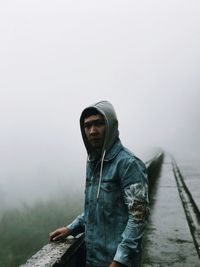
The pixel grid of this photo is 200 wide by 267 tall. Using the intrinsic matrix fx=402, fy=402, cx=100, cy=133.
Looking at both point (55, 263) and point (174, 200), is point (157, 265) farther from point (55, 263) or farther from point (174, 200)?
point (174, 200)

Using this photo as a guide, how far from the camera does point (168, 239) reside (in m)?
6.68

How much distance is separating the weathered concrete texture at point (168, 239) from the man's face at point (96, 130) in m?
2.94

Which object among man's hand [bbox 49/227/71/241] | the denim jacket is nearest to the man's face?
the denim jacket

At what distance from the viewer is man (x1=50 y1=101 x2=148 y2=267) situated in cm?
265

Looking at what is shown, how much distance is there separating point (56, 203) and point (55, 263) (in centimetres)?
19414

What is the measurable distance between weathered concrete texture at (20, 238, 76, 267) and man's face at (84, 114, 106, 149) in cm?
104

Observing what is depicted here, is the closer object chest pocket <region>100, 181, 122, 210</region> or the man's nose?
chest pocket <region>100, 181, 122, 210</region>

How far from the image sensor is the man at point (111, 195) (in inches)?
104

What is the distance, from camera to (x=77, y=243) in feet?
12.2

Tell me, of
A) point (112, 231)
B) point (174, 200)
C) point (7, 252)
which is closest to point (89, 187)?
point (112, 231)

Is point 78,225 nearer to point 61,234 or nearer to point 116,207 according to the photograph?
point 61,234

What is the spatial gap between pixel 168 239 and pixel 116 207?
424 centimetres

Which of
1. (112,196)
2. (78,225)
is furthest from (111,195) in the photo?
(78,225)

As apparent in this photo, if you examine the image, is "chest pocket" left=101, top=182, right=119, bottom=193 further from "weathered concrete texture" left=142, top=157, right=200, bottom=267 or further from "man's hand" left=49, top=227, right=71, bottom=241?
"weathered concrete texture" left=142, top=157, right=200, bottom=267
